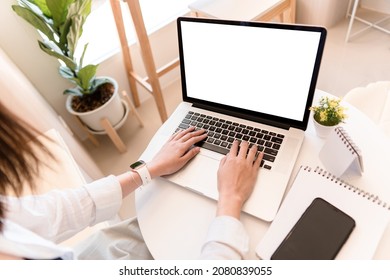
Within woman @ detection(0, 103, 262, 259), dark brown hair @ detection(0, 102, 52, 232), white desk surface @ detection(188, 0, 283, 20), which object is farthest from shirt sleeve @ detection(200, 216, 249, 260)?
white desk surface @ detection(188, 0, 283, 20)

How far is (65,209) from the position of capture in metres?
0.70

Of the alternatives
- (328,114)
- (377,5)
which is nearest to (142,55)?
(328,114)

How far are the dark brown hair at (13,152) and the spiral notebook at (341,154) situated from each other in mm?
732

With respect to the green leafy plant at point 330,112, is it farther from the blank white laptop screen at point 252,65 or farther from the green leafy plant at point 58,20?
the green leafy plant at point 58,20

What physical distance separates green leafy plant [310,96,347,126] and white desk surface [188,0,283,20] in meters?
0.98

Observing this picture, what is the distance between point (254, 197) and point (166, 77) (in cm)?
166

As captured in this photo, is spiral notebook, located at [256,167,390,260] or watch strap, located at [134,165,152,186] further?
watch strap, located at [134,165,152,186]

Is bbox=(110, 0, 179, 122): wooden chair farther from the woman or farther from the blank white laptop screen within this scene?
the woman

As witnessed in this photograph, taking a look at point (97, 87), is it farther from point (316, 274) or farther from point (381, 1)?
point (381, 1)

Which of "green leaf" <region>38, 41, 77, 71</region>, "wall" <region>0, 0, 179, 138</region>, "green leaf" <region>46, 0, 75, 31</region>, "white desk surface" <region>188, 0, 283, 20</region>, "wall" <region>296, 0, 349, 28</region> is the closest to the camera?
"green leaf" <region>46, 0, 75, 31</region>

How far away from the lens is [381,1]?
2273mm

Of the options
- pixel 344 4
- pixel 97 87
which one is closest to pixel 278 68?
pixel 97 87

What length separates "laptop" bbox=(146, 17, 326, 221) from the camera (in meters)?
0.69

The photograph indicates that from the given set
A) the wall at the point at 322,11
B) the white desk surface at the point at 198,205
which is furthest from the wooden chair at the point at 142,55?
the wall at the point at 322,11
